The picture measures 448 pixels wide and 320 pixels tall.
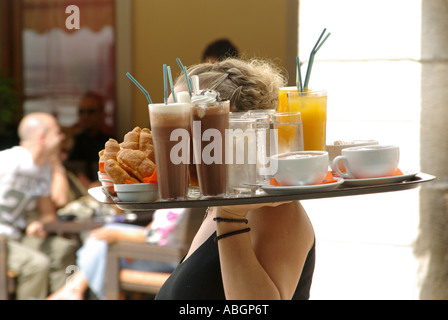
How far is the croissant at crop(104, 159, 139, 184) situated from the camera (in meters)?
1.34

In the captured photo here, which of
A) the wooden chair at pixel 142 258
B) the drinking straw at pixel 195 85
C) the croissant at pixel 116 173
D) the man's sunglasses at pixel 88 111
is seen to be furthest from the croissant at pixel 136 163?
the man's sunglasses at pixel 88 111

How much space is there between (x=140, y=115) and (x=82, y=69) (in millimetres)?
620

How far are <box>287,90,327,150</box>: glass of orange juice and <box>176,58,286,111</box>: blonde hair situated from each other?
4.8 inches

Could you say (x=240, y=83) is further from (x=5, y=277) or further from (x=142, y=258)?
(x=5, y=277)

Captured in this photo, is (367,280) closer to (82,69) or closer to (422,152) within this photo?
(422,152)

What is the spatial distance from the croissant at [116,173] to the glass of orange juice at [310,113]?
16.9 inches

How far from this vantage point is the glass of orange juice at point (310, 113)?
1.47 metres

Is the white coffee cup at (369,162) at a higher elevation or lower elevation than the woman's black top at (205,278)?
higher

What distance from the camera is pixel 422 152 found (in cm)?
306

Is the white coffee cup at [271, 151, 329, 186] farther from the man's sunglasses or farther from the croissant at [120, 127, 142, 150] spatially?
the man's sunglasses

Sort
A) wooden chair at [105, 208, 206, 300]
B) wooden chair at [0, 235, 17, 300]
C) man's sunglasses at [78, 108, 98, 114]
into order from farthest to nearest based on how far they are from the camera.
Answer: man's sunglasses at [78, 108, 98, 114] < wooden chair at [0, 235, 17, 300] < wooden chair at [105, 208, 206, 300]

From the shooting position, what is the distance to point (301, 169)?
1.33 m

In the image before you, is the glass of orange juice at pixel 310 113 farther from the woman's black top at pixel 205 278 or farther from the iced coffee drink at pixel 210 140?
the woman's black top at pixel 205 278

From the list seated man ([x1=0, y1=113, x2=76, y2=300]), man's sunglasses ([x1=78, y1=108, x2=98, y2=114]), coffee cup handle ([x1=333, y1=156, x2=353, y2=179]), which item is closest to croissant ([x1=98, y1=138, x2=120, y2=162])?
coffee cup handle ([x1=333, y1=156, x2=353, y2=179])
